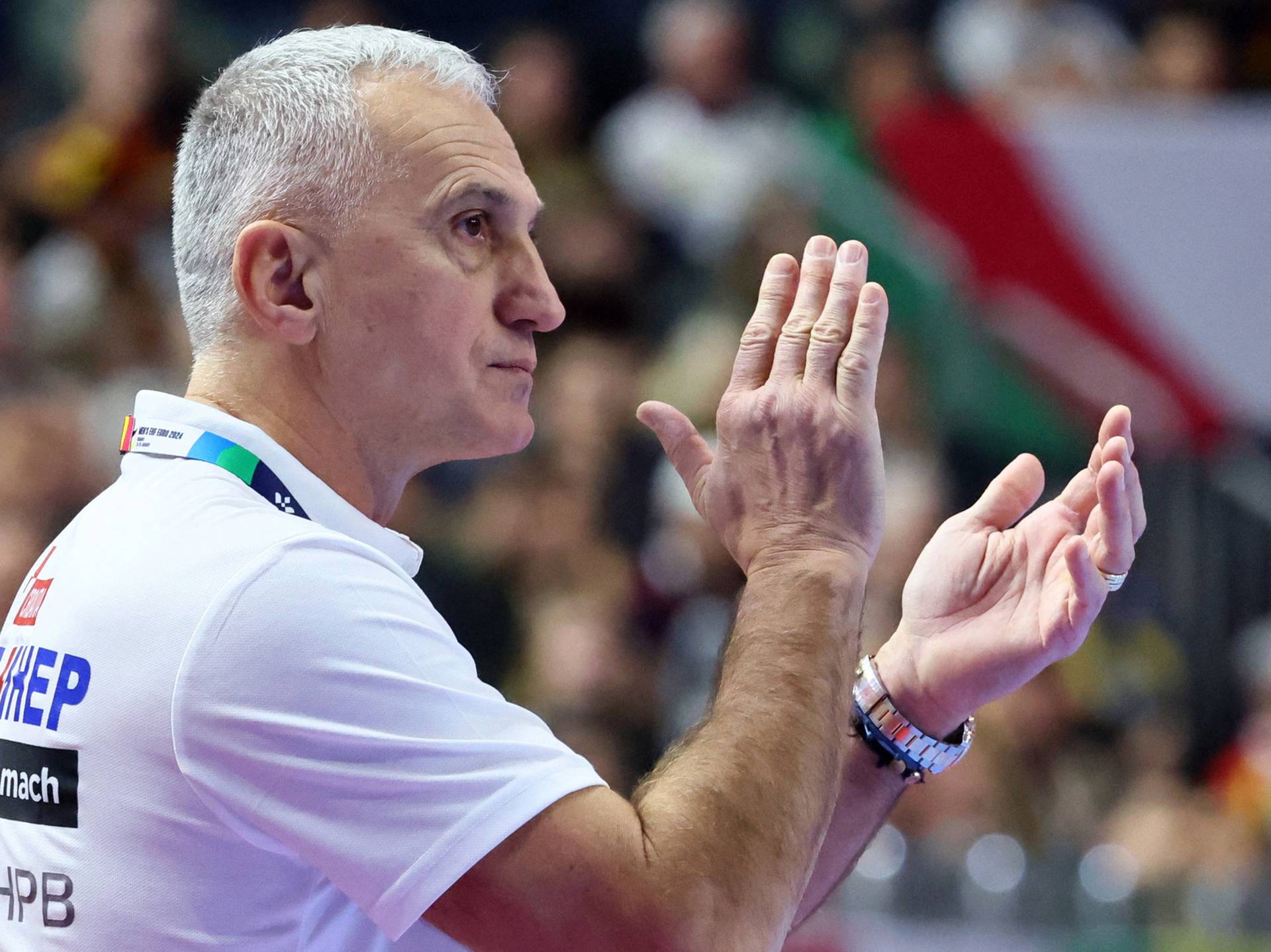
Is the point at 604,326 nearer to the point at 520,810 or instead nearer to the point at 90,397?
the point at 90,397

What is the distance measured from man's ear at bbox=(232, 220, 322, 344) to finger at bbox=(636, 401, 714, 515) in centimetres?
51

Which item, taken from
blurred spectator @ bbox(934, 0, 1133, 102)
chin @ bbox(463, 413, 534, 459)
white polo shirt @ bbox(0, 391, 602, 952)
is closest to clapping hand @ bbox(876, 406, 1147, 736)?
chin @ bbox(463, 413, 534, 459)

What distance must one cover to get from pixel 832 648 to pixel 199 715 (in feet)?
2.60

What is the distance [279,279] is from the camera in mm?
2365

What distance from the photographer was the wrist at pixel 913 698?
8.95 ft

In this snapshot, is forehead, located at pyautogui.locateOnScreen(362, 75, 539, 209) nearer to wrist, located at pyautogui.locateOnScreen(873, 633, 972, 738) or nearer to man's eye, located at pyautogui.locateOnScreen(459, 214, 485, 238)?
man's eye, located at pyautogui.locateOnScreen(459, 214, 485, 238)

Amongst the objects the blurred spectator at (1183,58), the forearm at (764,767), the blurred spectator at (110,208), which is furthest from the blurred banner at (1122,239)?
the forearm at (764,767)

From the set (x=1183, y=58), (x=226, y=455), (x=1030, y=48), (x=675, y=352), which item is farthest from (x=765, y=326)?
(x=1183, y=58)

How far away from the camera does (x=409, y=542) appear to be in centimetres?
251

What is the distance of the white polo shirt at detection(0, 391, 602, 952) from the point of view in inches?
75.9

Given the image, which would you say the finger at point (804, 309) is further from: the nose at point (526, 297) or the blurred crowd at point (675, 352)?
the blurred crowd at point (675, 352)

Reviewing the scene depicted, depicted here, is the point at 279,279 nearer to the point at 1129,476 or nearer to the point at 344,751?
the point at 344,751

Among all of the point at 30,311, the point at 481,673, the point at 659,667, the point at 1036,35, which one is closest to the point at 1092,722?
the point at 659,667

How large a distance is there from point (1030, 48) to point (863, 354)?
6.87 m
